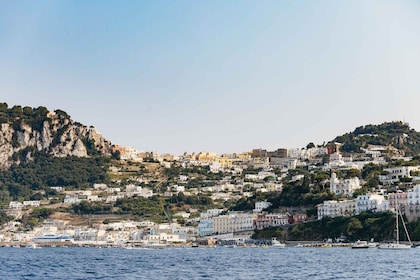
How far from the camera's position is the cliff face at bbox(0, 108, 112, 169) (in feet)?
560

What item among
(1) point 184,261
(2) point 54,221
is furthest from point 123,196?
(1) point 184,261

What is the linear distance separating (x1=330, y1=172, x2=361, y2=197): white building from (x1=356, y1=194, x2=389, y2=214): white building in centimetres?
1092

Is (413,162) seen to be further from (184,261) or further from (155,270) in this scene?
(155,270)

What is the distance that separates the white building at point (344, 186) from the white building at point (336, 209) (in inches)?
351

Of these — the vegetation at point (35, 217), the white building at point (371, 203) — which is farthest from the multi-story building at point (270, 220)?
the vegetation at point (35, 217)

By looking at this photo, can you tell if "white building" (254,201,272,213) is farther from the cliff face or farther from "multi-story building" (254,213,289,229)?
the cliff face

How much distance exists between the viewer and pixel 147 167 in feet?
598

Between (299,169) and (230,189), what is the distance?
17141 millimetres

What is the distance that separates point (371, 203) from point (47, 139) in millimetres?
93552

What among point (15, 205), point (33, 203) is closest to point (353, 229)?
point (33, 203)

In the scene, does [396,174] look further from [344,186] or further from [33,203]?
[33,203]

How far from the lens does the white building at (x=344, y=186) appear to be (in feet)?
376

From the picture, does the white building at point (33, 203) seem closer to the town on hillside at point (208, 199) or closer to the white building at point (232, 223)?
the town on hillside at point (208, 199)

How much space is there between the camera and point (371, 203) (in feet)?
329
